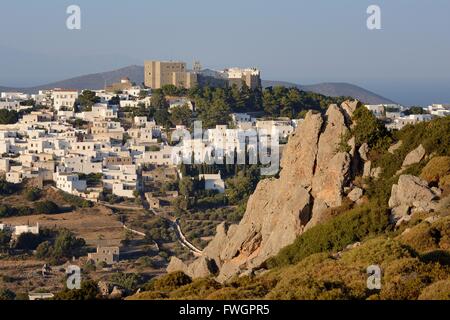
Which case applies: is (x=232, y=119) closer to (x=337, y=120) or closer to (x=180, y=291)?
(x=337, y=120)

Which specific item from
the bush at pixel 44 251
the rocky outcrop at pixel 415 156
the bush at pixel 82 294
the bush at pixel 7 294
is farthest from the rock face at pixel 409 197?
the bush at pixel 44 251

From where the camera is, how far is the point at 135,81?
98.1m

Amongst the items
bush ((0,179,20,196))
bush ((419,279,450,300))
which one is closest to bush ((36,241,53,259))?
bush ((0,179,20,196))

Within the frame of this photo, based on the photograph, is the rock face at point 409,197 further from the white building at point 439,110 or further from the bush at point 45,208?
the white building at point 439,110

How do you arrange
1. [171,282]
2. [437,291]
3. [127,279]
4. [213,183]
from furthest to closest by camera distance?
1. [213,183]
2. [127,279]
3. [171,282]
4. [437,291]

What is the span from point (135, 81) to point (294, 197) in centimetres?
7772

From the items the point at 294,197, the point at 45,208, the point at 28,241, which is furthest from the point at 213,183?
the point at 294,197

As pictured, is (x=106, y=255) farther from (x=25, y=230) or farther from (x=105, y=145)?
(x=105, y=145)

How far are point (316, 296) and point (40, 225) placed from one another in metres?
30.6

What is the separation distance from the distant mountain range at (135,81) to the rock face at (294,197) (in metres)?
70.8

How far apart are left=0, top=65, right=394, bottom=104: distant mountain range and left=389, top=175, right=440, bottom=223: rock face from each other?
74.0 metres

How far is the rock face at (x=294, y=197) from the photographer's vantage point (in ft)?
67.8

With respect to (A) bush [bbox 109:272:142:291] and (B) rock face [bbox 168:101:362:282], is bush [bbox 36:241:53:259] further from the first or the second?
(B) rock face [bbox 168:101:362:282]

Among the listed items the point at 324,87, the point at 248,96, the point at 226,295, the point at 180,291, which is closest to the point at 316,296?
the point at 226,295
